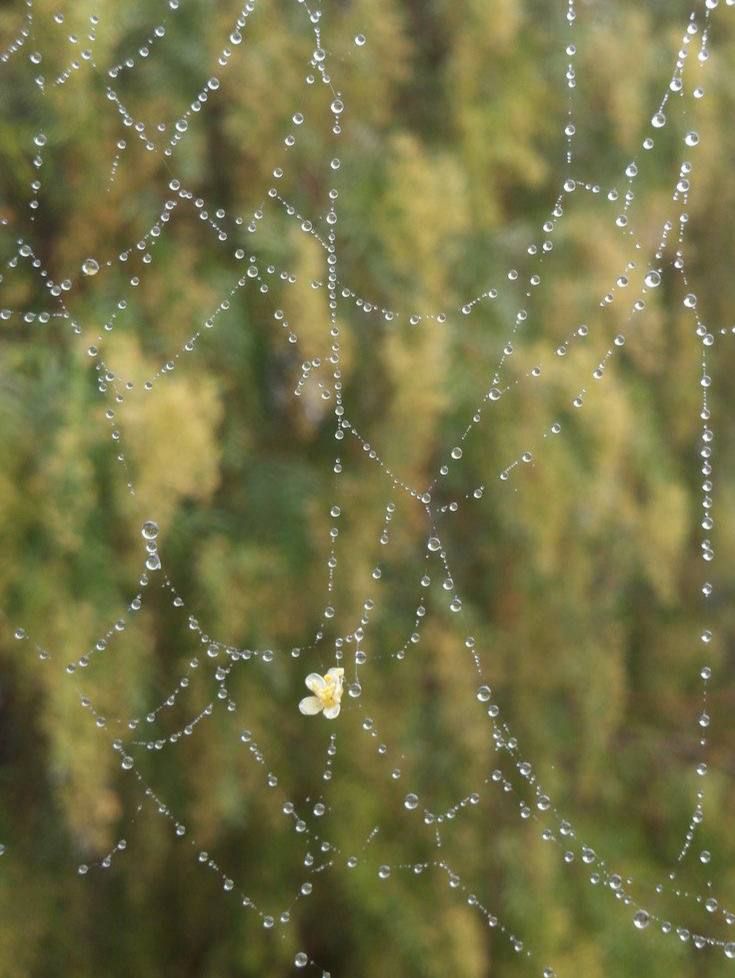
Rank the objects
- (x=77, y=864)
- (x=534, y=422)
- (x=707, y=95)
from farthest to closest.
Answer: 1. (x=707, y=95)
2. (x=534, y=422)
3. (x=77, y=864)

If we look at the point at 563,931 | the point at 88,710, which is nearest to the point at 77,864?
the point at 88,710

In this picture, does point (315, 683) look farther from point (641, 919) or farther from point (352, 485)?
point (641, 919)

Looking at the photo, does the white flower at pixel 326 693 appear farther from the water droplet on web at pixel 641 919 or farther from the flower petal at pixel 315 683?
the water droplet on web at pixel 641 919

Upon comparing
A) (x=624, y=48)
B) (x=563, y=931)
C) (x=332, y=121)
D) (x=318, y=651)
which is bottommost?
(x=563, y=931)

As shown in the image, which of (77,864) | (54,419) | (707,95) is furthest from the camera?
Result: (707,95)

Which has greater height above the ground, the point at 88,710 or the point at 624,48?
the point at 624,48

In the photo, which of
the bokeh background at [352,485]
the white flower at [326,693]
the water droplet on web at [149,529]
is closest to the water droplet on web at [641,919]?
the bokeh background at [352,485]

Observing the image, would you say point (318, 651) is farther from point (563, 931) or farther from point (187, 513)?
point (563, 931)
